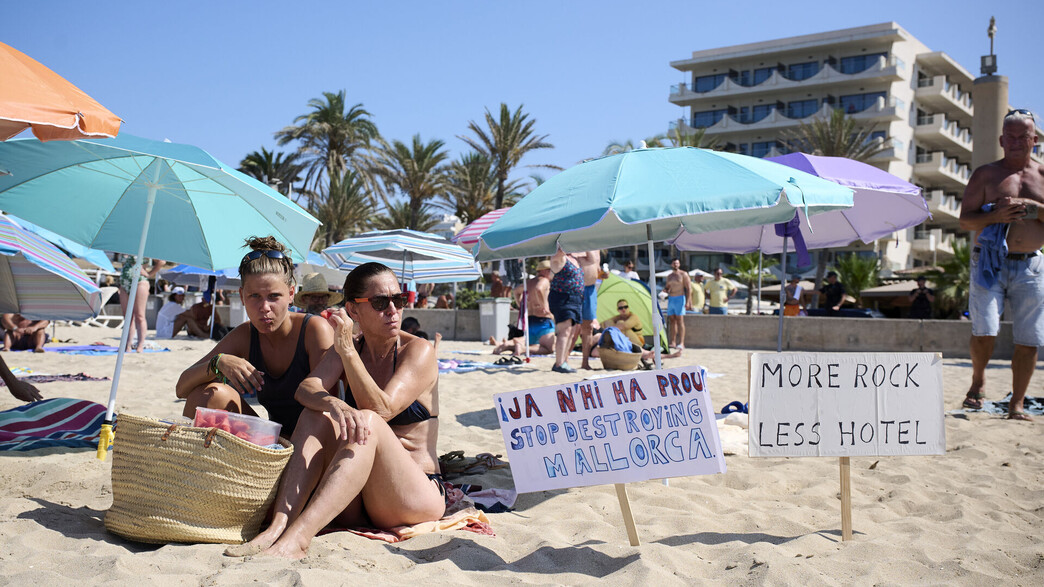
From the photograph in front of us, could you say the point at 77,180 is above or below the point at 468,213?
below

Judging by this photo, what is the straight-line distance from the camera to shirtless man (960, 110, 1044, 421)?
5332 millimetres

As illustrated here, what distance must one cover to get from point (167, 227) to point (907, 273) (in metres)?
33.8

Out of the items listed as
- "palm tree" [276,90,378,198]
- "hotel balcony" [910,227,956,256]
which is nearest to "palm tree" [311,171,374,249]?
"palm tree" [276,90,378,198]

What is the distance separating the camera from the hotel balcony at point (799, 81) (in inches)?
1854

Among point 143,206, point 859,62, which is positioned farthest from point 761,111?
point 143,206

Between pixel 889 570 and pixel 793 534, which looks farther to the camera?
pixel 793 534

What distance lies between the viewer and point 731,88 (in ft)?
172

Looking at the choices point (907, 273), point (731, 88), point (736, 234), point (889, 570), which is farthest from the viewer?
point (731, 88)

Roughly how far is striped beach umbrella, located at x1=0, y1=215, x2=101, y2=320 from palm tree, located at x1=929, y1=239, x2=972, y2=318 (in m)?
19.8

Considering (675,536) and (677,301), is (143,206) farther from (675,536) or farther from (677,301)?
(677,301)

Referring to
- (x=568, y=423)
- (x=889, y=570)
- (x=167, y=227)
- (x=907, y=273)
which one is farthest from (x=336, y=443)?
(x=907, y=273)

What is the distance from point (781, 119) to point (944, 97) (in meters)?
11.2

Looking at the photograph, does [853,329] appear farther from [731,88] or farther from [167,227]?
[731,88]

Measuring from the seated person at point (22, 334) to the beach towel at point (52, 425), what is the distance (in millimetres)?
6459
